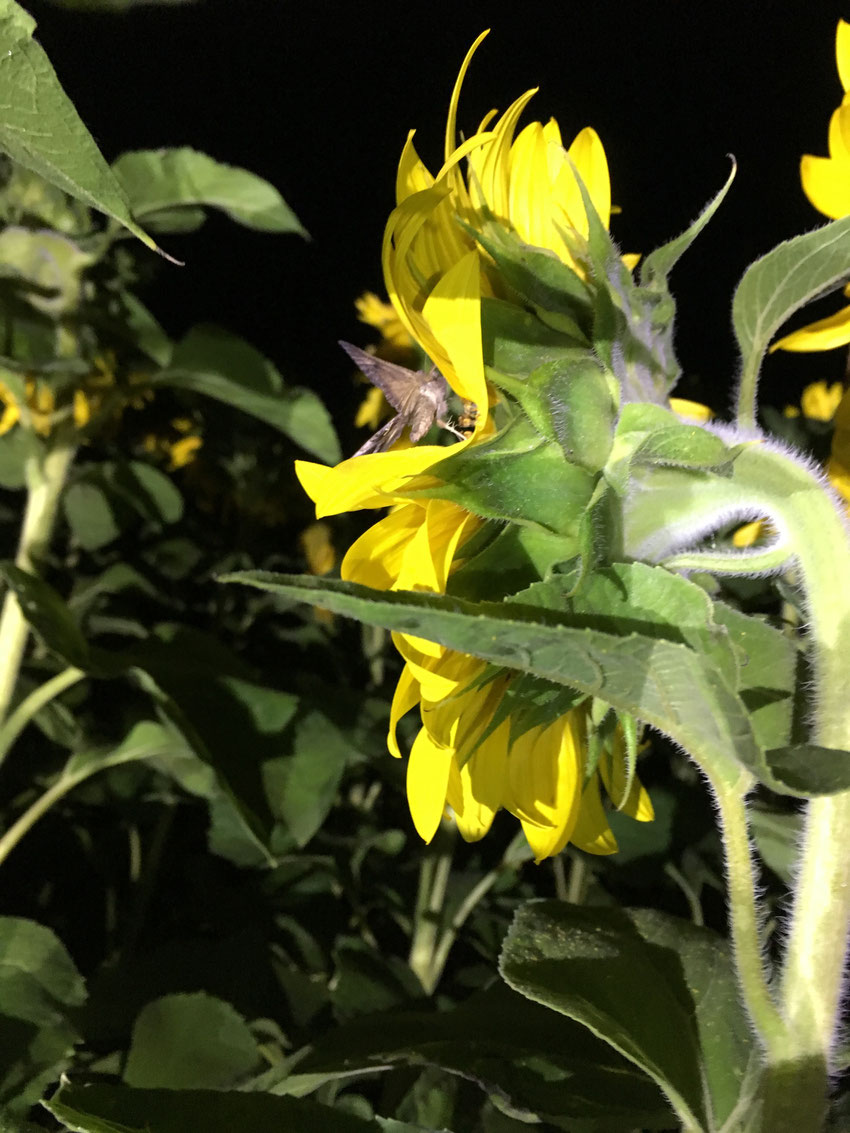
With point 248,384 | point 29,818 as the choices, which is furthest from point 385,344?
point 29,818

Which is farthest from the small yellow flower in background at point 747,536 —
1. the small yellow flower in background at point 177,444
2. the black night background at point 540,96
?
the small yellow flower in background at point 177,444

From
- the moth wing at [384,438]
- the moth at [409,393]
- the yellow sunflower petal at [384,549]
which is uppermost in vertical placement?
the moth at [409,393]

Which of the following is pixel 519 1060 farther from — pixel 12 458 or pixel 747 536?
pixel 12 458

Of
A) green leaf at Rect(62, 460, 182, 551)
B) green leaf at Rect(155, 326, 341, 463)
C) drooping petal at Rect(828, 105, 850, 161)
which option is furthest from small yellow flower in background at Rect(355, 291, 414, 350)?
drooping petal at Rect(828, 105, 850, 161)

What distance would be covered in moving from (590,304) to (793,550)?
0.33 ft

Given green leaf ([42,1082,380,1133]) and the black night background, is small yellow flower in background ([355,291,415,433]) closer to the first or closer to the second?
the black night background

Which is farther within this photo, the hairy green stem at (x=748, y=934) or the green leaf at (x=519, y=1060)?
the green leaf at (x=519, y=1060)

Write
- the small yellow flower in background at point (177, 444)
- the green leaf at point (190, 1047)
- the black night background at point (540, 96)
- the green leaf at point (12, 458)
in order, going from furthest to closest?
the small yellow flower in background at point (177, 444)
the black night background at point (540, 96)
the green leaf at point (12, 458)
the green leaf at point (190, 1047)

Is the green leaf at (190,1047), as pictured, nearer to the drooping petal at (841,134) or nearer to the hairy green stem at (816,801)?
the hairy green stem at (816,801)

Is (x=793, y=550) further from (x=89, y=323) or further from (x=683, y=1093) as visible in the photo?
(x=89, y=323)

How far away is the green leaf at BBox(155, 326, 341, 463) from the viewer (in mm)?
655

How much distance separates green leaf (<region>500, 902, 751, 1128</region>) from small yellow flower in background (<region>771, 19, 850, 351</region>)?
25 cm

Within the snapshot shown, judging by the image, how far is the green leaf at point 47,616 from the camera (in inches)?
21.0

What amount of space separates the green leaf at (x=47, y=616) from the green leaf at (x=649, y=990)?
340 mm
